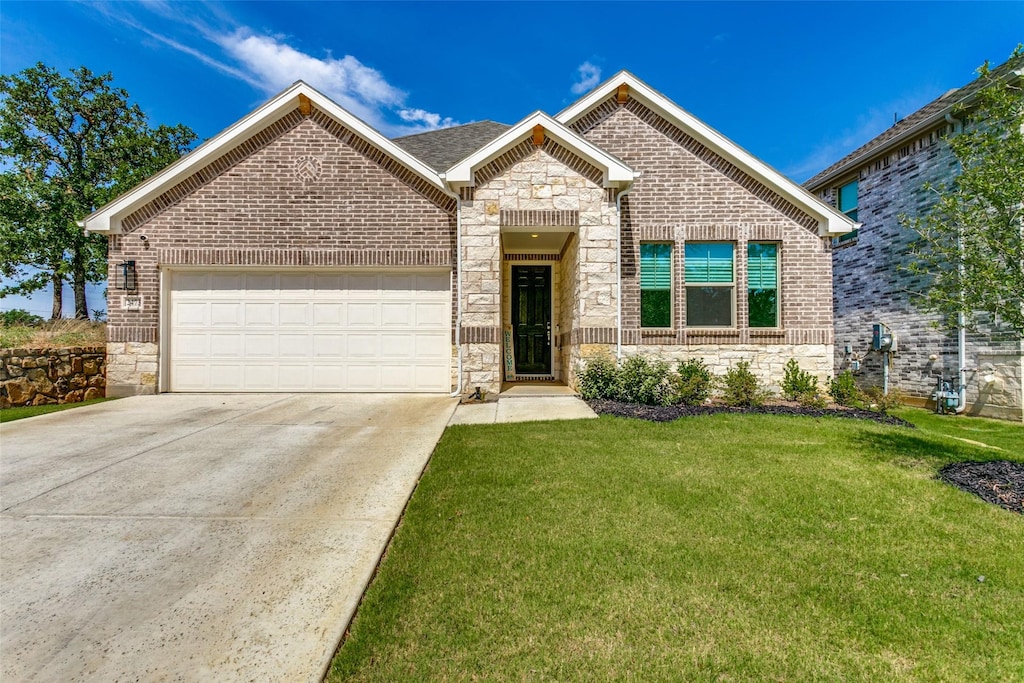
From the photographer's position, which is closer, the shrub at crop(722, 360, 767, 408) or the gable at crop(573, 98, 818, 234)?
the shrub at crop(722, 360, 767, 408)

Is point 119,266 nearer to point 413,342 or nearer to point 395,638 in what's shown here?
point 413,342

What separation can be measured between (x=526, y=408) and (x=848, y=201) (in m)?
11.0

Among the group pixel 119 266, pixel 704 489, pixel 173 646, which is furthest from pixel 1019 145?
pixel 119 266

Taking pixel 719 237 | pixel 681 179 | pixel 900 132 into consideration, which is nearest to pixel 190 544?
pixel 719 237

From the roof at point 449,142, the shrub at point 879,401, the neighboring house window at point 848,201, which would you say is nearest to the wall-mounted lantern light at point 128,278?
the roof at point 449,142

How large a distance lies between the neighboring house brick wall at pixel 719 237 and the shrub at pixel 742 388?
0.78 ft

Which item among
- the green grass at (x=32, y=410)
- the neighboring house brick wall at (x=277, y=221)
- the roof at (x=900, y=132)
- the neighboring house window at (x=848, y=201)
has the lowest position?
Answer: the green grass at (x=32, y=410)

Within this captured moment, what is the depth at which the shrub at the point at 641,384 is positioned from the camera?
7.80 meters

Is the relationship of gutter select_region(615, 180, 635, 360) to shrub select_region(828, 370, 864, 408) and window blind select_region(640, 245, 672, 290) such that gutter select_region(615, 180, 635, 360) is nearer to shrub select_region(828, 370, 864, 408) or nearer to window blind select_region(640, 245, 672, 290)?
window blind select_region(640, 245, 672, 290)

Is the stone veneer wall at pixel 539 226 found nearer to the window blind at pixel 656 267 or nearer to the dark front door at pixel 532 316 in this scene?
the window blind at pixel 656 267

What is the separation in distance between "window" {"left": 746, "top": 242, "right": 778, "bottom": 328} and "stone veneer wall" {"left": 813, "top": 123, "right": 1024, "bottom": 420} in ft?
9.74

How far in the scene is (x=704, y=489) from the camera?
3.96 meters

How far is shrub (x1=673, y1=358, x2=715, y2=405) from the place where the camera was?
8.27 m

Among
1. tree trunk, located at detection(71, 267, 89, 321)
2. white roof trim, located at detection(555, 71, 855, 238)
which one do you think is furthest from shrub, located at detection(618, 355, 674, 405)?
tree trunk, located at detection(71, 267, 89, 321)
